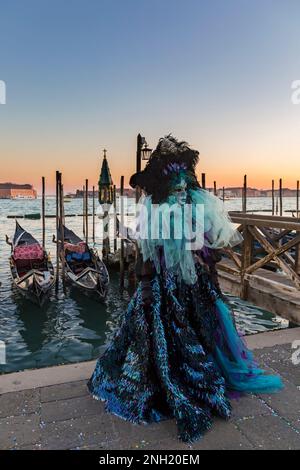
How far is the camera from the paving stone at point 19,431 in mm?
2035

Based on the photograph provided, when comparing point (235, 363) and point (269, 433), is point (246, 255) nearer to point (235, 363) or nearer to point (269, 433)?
point (235, 363)

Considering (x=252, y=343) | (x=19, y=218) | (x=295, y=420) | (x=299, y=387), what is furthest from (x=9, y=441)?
(x=19, y=218)

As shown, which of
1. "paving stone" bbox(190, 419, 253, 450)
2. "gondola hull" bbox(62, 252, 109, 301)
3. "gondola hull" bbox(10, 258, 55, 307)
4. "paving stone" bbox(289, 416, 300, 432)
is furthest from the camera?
"gondola hull" bbox(62, 252, 109, 301)

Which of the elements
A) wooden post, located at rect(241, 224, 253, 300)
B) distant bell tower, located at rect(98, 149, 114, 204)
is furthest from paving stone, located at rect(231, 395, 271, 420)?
distant bell tower, located at rect(98, 149, 114, 204)

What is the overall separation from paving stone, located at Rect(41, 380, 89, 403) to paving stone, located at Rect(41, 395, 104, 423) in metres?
0.05

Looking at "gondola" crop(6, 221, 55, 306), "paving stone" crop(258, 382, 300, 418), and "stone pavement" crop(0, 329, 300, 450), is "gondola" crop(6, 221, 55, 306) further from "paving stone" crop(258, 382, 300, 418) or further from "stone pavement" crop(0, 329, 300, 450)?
"paving stone" crop(258, 382, 300, 418)

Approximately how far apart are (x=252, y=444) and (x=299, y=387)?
2.62ft

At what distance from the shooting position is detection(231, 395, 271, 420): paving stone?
7.58 ft

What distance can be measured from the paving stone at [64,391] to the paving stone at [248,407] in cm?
100

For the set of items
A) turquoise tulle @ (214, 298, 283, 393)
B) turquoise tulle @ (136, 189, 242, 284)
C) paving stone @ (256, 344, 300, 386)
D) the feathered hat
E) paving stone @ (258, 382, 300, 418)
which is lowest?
paving stone @ (258, 382, 300, 418)

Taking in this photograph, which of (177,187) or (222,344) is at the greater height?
(177,187)

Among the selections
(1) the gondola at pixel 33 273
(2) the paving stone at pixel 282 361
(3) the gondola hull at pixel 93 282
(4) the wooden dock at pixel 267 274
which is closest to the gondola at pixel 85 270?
(3) the gondola hull at pixel 93 282

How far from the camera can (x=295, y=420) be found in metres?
2.24

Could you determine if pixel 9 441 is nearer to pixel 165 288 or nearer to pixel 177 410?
pixel 177 410
